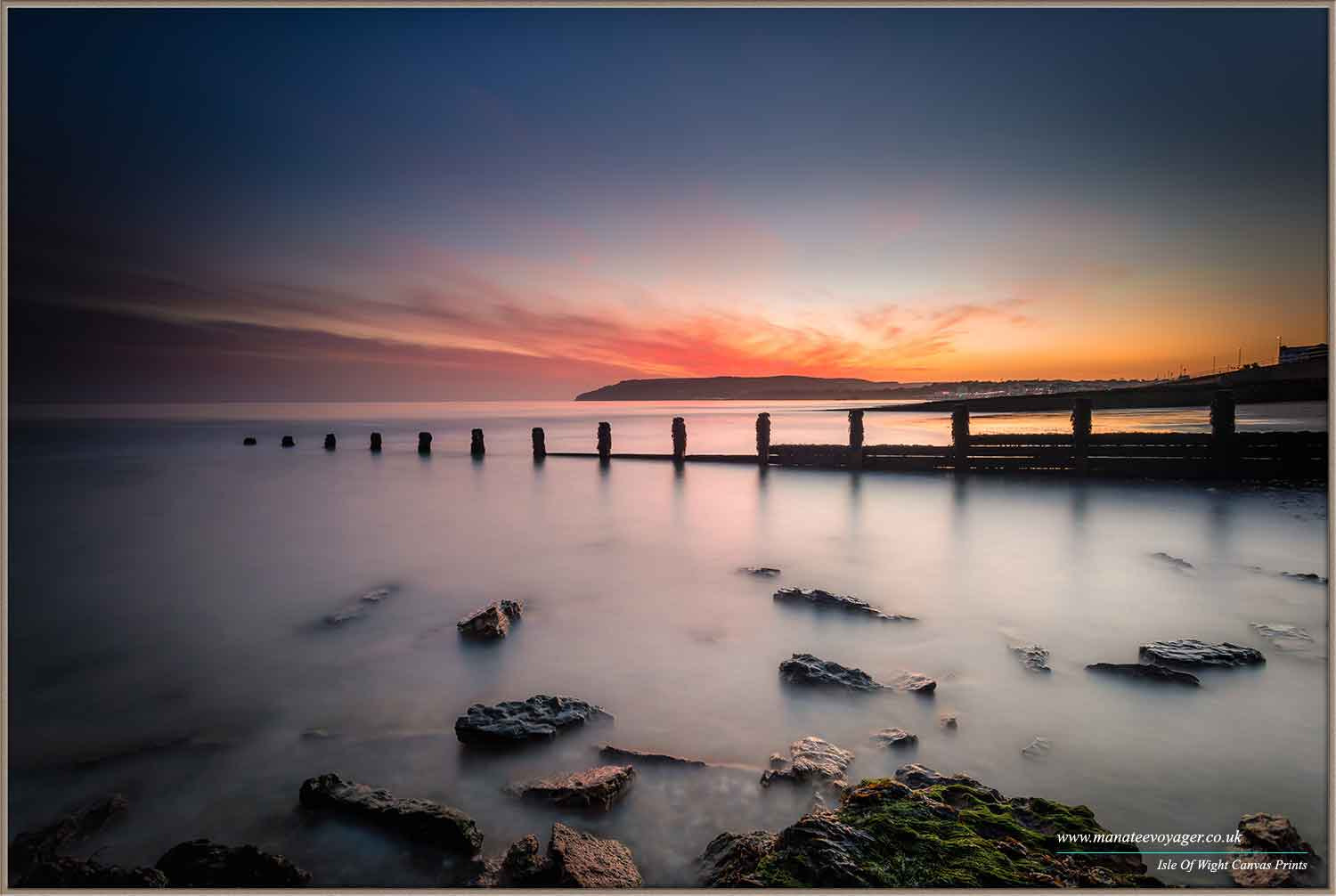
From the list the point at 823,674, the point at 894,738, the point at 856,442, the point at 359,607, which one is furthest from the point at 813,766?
the point at 856,442

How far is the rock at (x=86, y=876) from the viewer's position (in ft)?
7.62

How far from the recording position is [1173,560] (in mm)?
6430

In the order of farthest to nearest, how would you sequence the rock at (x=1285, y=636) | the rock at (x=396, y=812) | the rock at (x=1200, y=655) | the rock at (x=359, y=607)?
the rock at (x=359, y=607), the rock at (x=1285, y=636), the rock at (x=1200, y=655), the rock at (x=396, y=812)

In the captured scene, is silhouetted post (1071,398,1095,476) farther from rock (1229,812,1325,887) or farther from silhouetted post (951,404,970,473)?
rock (1229,812,1325,887)

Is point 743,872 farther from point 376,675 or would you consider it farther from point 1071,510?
point 1071,510

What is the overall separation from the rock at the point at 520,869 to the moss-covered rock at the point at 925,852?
0.66 m

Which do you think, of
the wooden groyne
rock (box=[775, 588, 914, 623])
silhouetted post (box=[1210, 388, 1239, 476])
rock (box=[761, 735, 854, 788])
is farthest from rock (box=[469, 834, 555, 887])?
silhouetted post (box=[1210, 388, 1239, 476])

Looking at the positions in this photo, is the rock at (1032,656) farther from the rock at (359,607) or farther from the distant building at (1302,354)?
the rock at (359,607)

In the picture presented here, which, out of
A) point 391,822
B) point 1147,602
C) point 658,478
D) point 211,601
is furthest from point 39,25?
point 658,478

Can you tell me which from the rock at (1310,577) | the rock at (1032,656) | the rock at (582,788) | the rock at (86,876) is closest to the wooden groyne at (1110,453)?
the rock at (1310,577)

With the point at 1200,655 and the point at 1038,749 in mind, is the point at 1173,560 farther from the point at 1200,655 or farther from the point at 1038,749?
the point at 1038,749

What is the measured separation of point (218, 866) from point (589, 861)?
1501 millimetres

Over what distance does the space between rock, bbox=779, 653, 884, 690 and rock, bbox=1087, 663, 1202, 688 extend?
157cm

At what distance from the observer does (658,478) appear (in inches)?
576
